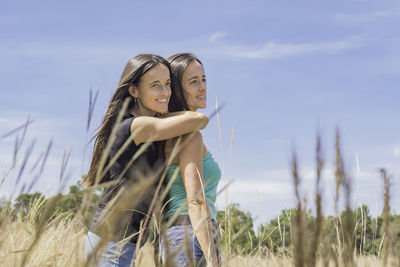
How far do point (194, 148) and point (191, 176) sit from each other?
184 mm

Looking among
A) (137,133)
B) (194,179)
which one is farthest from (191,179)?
(137,133)

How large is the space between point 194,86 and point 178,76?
Answer: 17 cm

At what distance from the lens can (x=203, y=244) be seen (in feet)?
8.54

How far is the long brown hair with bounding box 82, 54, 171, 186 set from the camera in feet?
11.7

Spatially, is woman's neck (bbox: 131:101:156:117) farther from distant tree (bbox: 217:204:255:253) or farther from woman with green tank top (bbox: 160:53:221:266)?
distant tree (bbox: 217:204:255:253)

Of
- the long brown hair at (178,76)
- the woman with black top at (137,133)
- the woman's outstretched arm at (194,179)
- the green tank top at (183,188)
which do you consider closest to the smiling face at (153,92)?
the woman with black top at (137,133)

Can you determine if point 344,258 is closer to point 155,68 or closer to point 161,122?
point 161,122

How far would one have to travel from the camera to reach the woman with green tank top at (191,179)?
256cm

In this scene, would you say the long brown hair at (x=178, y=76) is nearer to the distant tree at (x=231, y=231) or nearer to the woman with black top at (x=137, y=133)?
the woman with black top at (x=137, y=133)

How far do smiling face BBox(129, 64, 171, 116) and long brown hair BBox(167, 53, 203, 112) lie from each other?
260mm

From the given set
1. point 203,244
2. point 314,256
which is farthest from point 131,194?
point 203,244

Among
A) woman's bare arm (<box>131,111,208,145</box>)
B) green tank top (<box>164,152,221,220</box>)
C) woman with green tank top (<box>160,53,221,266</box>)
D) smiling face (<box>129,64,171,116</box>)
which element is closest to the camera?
woman with green tank top (<box>160,53,221,266</box>)

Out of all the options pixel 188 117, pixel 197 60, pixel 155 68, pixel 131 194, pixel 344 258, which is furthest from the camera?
pixel 197 60

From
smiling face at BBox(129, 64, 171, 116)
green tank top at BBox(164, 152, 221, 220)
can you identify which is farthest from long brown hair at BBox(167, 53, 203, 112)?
green tank top at BBox(164, 152, 221, 220)
